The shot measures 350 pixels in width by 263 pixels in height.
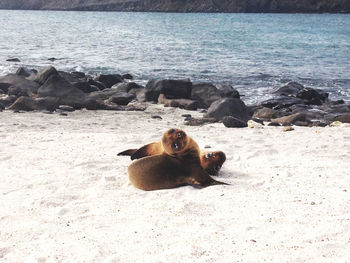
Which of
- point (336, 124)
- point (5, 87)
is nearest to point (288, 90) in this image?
point (336, 124)

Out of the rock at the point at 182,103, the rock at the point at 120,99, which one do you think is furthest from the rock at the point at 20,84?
the rock at the point at 182,103

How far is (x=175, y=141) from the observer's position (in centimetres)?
576

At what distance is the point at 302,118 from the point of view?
503 inches

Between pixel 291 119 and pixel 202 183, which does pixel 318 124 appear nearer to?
pixel 291 119

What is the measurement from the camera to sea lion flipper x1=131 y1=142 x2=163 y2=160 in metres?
6.40

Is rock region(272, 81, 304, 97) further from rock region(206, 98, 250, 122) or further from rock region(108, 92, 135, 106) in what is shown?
rock region(108, 92, 135, 106)

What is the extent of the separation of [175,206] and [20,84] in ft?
39.7

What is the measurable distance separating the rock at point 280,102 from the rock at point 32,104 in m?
6.74

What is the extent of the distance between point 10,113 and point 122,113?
286 cm

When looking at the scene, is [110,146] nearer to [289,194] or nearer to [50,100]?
[289,194]

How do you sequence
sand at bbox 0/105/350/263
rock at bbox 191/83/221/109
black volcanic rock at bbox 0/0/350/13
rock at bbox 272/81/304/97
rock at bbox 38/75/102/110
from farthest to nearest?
black volcanic rock at bbox 0/0/350/13
rock at bbox 272/81/304/97
rock at bbox 191/83/221/109
rock at bbox 38/75/102/110
sand at bbox 0/105/350/263

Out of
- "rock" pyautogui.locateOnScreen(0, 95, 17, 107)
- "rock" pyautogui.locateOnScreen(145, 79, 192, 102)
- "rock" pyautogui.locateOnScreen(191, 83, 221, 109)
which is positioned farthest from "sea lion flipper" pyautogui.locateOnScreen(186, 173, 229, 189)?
"rock" pyautogui.locateOnScreen(145, 79, 192, 102)

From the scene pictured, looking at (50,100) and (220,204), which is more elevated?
(220,204)

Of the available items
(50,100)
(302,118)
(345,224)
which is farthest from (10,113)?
(345,224)
